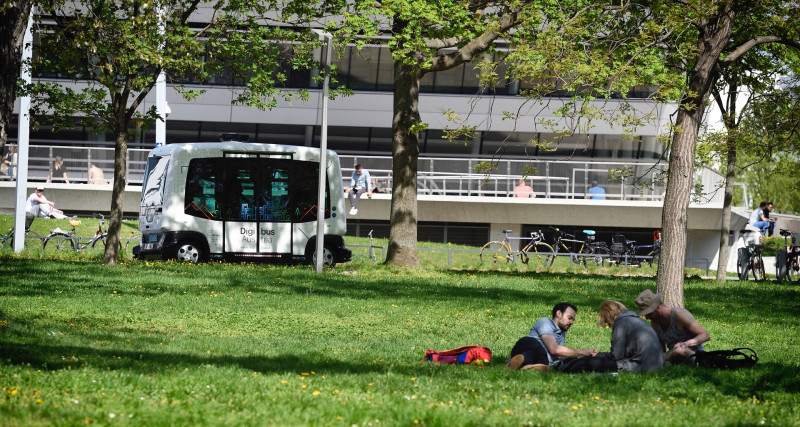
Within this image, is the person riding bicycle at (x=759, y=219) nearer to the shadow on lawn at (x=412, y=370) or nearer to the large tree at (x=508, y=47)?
the large tree at (x=508, y=47)

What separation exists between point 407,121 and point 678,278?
30.5 ft

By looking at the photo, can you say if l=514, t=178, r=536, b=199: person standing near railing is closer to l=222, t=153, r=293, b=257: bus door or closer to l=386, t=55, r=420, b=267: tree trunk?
l=386, t=55, r=420, b=267: tree trunk

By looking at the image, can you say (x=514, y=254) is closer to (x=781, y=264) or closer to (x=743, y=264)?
(x=743, y=264)

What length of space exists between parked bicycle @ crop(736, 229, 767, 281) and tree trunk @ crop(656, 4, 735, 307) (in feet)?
42.1

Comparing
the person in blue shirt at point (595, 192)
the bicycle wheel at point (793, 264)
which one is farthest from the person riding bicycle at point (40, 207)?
the bicycle wheel at point (793, 264)

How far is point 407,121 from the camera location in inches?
920

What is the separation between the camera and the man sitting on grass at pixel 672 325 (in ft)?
35.0

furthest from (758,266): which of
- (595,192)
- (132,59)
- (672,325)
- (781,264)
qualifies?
(672,325)

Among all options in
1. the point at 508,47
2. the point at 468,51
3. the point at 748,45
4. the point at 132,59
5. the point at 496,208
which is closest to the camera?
the point at 748,45

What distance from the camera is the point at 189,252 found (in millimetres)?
23719

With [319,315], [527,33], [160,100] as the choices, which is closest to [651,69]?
[527,33]

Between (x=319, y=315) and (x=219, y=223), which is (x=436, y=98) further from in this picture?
(x=319, y=315)

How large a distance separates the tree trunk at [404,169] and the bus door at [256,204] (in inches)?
→ 98.0

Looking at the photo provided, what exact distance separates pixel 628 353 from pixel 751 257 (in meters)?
18.8
